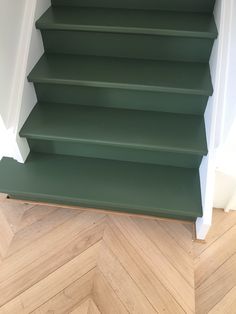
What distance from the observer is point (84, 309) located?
1281mm

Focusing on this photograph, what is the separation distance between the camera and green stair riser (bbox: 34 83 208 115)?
4.83 feet

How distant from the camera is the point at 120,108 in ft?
5.18

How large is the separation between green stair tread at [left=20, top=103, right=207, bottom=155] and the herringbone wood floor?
0.47 metres

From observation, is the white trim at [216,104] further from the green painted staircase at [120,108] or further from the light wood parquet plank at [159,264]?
the light wood parquet plank at [159,264]

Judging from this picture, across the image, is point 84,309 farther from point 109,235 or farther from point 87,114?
point 87,114

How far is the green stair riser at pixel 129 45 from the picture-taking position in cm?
146

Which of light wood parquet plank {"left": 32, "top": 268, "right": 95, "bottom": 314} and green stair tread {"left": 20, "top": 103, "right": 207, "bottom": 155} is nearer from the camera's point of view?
light wood parquet plank {"left": 32, "top": 268, "right": 95, "bottom": 314}

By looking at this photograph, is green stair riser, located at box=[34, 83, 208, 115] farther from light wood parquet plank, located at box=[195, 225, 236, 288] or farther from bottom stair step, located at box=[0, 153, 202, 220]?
light wood parquet plank, located at box=[195, 225, 236, 288]

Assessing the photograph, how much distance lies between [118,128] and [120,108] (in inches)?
6.7

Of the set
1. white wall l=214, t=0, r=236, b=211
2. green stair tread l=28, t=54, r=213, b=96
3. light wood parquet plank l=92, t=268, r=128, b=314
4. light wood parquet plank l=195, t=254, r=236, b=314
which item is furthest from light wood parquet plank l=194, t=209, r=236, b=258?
green stair tread l=28, t=54, r=213, b=96

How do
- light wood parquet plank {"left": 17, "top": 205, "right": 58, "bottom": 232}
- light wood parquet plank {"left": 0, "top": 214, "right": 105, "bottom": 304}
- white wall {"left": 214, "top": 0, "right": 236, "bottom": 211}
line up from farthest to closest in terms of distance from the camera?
1. light wood parquet plank {"left": 17, "top": 205, "right": 58, "bottom": 232}
2. light wood parquet plank {"left": 0, "top": 214, "right": 105, "bottom": 304}
3. white wall {"left": 214, "top": 0, "right": 236, "bottom": 211}

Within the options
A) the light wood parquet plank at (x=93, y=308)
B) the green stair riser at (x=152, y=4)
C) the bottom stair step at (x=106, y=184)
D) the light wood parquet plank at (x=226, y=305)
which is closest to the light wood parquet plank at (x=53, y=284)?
the light wood parquet plank at (x=93, y=308)

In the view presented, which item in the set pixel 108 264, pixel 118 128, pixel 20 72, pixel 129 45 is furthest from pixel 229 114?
pixel 20 72

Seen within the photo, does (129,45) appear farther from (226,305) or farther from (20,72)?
(226,305)
